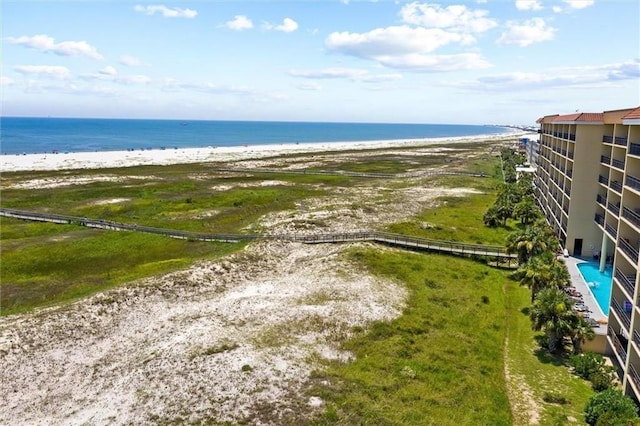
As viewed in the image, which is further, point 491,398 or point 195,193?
point 195,193

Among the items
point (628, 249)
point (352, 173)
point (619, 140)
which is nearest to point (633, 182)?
point (628, 249)

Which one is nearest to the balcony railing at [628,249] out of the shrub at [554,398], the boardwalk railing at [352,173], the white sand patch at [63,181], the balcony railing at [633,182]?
the balcony railing at [633,182]

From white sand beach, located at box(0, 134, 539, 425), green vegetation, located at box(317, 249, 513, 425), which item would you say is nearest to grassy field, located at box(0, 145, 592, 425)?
green vegetation, located at box(317, 249, 513, 425)

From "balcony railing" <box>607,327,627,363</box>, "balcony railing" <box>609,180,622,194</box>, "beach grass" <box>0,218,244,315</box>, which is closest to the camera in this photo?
"balcony railing" <box>607,327,627,363</box>

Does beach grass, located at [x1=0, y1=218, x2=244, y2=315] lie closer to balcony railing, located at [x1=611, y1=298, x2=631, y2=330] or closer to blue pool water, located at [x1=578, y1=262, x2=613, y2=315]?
blue pool water, located at [x1=578, y1=262, x2=613, y2=315]

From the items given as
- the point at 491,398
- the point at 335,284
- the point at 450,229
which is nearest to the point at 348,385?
the point at 491,398

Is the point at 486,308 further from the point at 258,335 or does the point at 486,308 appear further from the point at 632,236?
the point at 258,335

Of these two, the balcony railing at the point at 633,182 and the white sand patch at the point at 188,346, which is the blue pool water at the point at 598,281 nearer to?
the balcony railing at the point at 633,182
